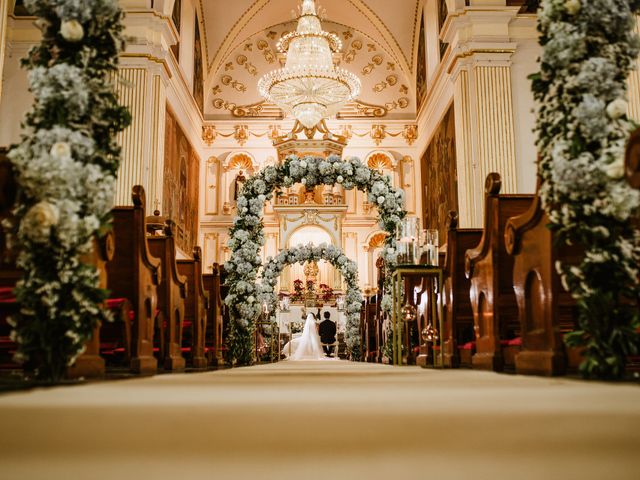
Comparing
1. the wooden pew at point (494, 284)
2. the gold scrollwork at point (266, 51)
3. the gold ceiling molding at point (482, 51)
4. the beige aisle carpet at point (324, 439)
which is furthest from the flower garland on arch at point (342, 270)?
the beige aisle carpet at point (324, 439)

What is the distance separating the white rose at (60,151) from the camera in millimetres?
3021

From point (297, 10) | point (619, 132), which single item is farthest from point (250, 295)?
point (297, 10)

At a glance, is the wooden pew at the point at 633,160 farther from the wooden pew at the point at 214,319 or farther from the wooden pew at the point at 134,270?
the wooden pew at the point at 214,319

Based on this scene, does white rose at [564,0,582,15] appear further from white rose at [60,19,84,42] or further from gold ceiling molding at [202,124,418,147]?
gold ceiling molding at [202,124,418,147]

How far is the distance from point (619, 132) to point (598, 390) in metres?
1.28

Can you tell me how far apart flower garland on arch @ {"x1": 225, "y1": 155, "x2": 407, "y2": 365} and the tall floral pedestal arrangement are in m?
5.83

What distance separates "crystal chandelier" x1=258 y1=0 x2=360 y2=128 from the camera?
14008mm

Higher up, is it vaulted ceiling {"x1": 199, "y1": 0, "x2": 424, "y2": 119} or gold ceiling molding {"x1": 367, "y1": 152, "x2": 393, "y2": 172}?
vaulted ceiling {"x1": 199, "y1": 0, "x2": 424, "y2": 119}

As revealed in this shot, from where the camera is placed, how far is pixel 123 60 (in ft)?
42.1

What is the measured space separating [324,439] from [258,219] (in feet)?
28.7

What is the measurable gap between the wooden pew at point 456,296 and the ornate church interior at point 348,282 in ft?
0.08

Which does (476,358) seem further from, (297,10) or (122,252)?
(297,10)

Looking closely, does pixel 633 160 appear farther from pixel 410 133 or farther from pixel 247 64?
pixel 247 64

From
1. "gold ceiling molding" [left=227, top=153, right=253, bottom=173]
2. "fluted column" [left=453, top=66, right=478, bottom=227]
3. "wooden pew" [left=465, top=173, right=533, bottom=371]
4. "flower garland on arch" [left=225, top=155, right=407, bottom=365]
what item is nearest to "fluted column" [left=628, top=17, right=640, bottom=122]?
"fluted column" [left=453, top=66, right=478, bottom=227]
